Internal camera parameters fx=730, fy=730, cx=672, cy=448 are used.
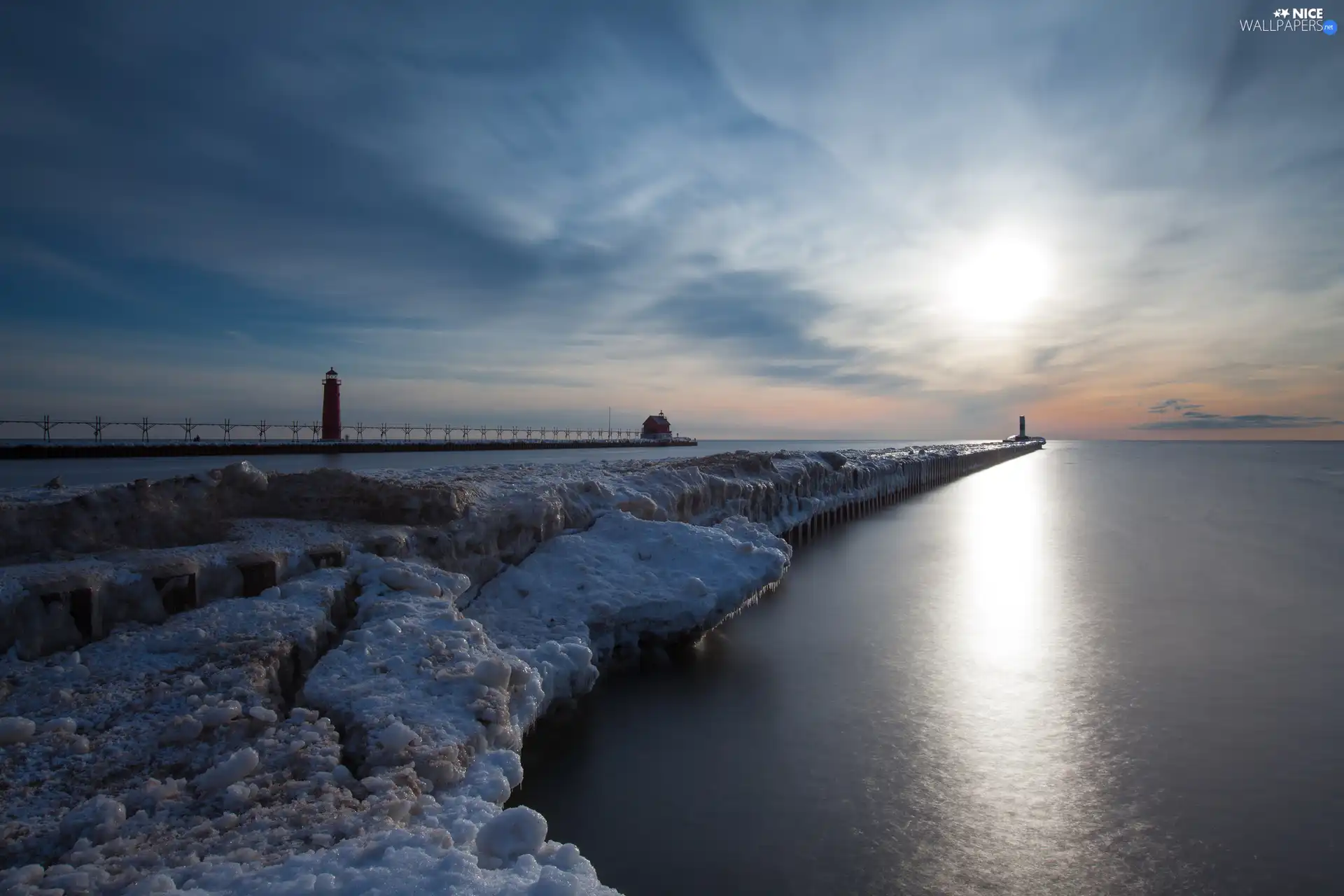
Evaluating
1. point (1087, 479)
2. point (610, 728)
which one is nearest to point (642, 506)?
point (610, 728)

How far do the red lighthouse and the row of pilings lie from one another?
39.3m

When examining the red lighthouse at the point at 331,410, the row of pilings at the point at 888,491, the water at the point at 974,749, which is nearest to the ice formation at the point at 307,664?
the water at the point at 974,749

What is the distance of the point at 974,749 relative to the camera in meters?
6.13

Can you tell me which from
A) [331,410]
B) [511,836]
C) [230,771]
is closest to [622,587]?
[511,836]

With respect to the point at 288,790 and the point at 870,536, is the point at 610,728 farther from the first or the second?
the point at 870,536

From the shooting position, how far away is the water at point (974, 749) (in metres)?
4.46

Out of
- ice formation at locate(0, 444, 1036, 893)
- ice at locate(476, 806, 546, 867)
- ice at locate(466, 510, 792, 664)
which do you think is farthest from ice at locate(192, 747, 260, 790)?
ice at locate(466, 510, 792, 664)

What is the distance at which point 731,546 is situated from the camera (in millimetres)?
8539

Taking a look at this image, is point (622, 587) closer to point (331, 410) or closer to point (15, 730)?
point (15, 730)

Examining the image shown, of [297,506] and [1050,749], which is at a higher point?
[297,506]

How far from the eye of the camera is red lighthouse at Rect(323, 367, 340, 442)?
5181 centimetres

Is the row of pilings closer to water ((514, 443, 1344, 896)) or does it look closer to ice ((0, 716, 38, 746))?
water ((514, 443, 1344, 896))

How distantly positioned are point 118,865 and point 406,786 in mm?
1175

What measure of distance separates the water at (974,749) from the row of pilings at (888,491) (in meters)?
7.23
